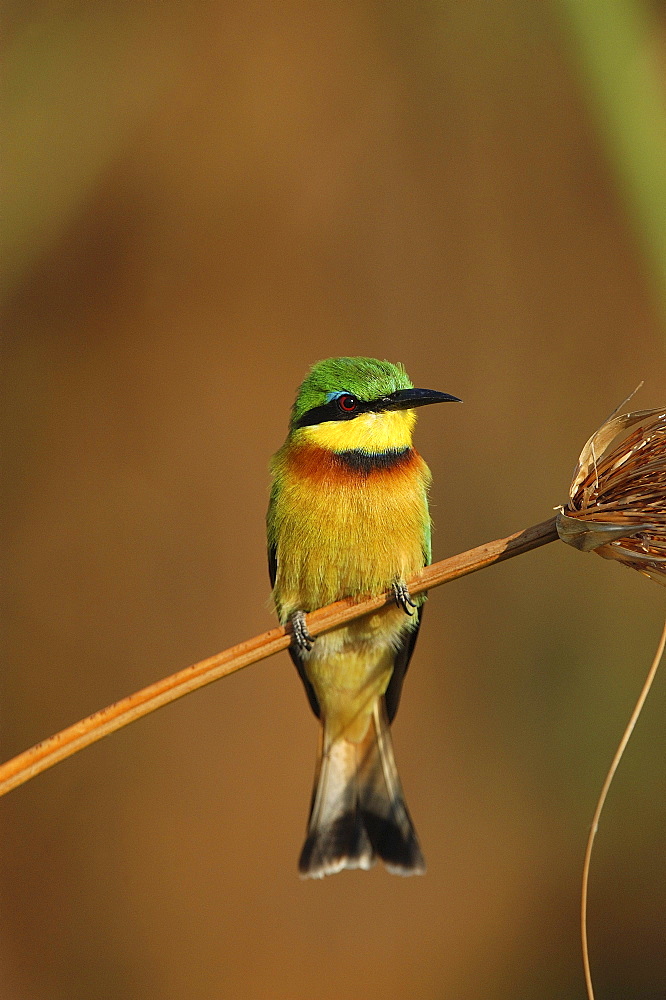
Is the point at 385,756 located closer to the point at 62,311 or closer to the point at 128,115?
the point at 62,311

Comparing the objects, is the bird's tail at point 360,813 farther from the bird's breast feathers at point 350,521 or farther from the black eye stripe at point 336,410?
the black eye stripe at point 336,410

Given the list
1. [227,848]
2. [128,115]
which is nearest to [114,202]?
[128,115]

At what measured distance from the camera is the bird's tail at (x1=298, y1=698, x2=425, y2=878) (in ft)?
8.72

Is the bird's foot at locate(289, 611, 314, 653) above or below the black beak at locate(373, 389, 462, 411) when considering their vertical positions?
below

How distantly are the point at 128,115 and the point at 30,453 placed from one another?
158 cm

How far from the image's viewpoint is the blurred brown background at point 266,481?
3.98 m

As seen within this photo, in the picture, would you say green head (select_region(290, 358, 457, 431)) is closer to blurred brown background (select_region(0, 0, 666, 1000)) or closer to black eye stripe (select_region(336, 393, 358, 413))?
black eye stripe (select_region(336, 393, 358, 413))

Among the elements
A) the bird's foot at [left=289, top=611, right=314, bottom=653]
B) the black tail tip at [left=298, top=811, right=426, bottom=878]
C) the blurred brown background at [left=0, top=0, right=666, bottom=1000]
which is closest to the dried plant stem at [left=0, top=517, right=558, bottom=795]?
the bird's foot at [left=289, top=611, right=314, bottom=653]

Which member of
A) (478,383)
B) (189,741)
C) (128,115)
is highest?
(128,115)

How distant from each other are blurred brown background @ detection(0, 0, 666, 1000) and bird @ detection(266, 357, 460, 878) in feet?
4.86

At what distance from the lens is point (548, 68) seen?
13.3ft

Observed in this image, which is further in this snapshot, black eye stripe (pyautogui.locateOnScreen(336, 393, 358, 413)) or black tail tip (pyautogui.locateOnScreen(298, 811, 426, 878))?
black tail tip (pyautogui.locateOnScreen(298, 811, 426, 878))

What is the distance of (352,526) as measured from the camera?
2328 millimetres

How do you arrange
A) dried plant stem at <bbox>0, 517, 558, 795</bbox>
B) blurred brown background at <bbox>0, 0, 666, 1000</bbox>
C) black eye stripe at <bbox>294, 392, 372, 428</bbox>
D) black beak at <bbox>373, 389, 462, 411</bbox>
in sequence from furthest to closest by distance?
blurred brown background at <bbox>0, 0, 666, 1000</bbox>
black eye stripe at <bbox>294, 392, 372, 428</bbox>
black beak at <bbox>373, 389, 462, 411</bbox>
dried plant stem at <bbox>0, 517, 558, 795</bbox>
